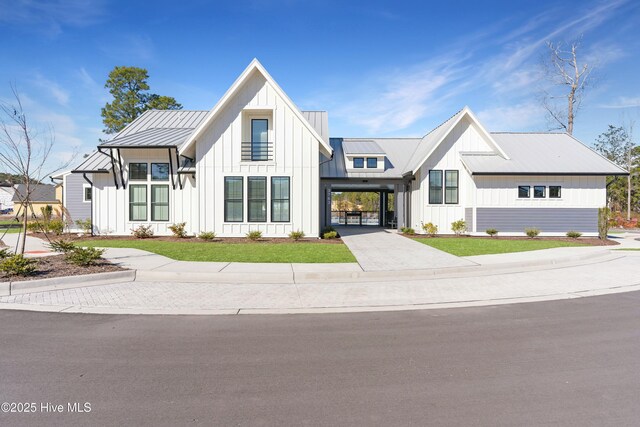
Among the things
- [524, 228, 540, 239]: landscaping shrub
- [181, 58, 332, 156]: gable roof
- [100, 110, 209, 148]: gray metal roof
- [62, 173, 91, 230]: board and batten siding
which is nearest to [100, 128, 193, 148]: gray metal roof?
[100, 110, 209, 148]: gray metal roof

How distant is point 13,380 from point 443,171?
1992 centimetres

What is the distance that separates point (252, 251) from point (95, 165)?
12.6 metres

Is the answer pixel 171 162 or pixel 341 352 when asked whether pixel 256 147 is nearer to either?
pixel 171 162

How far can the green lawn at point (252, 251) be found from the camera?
36.1 feet

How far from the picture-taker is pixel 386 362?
13.9 ft

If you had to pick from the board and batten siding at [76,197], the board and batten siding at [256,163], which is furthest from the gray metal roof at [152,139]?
the board and batten siding at [76,197]

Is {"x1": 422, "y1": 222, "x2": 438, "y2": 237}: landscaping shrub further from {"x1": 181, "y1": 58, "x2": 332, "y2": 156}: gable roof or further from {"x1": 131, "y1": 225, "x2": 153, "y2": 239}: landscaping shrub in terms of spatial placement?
{"x1": 131, "y1": 225, "x2": 153, "y2": 239}: landscaping shrub

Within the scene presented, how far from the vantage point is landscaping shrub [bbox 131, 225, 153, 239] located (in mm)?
17422

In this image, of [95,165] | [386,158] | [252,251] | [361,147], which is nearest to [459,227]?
[386,158]

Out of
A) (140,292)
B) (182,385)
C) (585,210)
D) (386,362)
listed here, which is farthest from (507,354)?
(585,210)

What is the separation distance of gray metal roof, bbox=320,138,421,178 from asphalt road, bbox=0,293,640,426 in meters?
16.0

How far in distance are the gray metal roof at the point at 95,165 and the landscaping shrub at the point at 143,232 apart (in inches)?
144

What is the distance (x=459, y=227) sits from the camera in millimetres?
19078

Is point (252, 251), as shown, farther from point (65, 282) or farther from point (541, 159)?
Result: point (541, 159)
